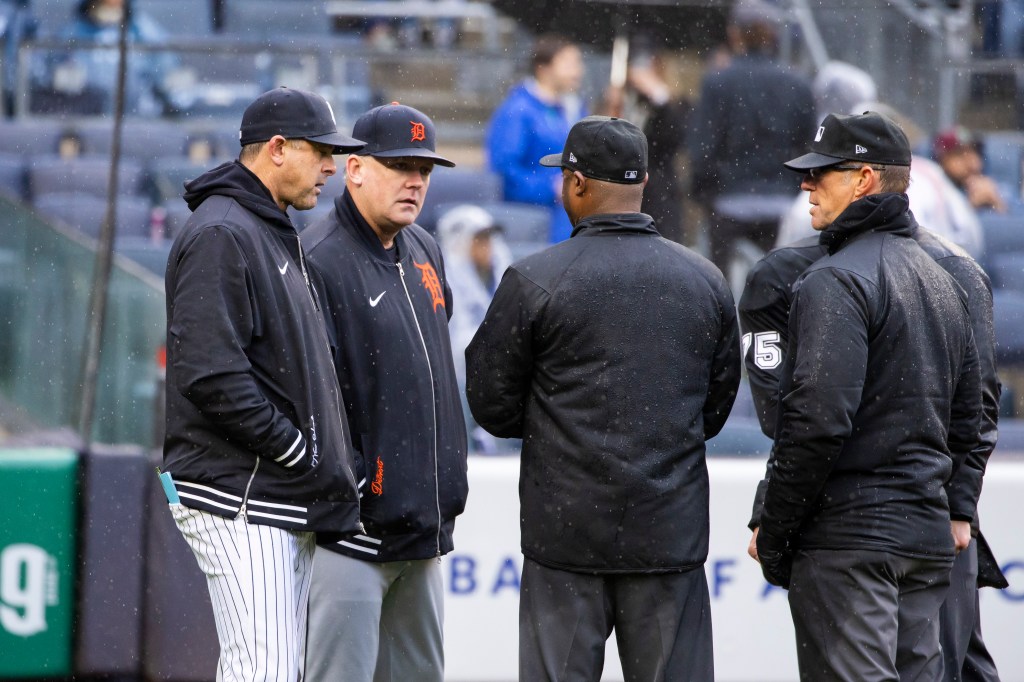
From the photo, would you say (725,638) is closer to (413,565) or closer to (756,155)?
(413,565)

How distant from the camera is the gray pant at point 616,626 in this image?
3.16m

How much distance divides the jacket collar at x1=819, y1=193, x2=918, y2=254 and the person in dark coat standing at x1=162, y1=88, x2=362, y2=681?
49.4 inches

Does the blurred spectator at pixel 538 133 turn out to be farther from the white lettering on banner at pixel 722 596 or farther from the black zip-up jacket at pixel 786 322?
the black zip-up jacket at pixel 786 322

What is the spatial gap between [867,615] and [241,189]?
5.94 ft

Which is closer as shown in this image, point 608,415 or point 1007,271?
point 608,415

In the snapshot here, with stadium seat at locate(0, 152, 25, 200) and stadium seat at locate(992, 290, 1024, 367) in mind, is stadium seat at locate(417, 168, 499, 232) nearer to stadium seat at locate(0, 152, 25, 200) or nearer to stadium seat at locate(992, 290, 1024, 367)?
stadium seat at locate(0, 152, 25, 200)

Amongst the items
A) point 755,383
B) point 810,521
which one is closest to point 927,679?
point 810,521

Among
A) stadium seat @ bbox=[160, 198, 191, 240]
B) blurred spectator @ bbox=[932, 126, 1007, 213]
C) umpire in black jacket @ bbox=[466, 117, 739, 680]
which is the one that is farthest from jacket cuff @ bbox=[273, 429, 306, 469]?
blurred spectator @ bbox=[932, 126, 1007, 213]

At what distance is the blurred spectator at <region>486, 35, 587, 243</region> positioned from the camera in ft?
21.6

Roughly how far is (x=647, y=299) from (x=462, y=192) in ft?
12.2

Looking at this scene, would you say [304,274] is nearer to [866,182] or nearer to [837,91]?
[866,182]

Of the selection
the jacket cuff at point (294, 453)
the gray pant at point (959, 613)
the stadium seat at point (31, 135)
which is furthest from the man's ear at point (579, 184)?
the stadium seat at point (31, 135)

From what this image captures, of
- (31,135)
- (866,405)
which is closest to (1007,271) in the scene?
(866,405)

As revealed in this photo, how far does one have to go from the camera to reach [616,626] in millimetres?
3225
